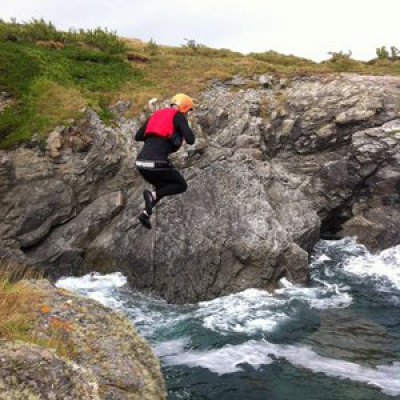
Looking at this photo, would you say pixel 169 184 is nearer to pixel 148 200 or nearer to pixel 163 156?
pixel 148 200

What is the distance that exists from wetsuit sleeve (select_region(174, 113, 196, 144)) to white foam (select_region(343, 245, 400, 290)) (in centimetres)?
1203

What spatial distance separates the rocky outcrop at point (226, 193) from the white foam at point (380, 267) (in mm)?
1106

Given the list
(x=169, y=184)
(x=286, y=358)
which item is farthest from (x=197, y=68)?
(x=286, y=358)

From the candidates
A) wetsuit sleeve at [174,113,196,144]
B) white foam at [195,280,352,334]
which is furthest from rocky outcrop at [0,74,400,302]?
wetsuit sleeve at [174,113,196,144]

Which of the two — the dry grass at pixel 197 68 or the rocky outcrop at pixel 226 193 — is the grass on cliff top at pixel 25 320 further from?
the dry grass at pixel 197 68

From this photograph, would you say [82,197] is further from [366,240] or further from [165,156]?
[366,240]

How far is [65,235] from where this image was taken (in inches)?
786

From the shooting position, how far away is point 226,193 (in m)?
19.8

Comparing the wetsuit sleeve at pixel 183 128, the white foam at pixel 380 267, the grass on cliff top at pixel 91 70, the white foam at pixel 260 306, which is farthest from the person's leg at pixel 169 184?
the grass on cliff top at pixel 91 70

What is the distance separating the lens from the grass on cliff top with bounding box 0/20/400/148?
22.1 meters

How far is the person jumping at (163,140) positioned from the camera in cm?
1041

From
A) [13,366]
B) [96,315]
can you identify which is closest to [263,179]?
[96,315]

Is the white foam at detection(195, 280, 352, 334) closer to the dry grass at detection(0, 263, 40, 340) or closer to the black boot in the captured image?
the black boot

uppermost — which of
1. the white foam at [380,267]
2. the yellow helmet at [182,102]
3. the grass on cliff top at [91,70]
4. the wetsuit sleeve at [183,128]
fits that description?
the grass on cliff top at [91,70]
